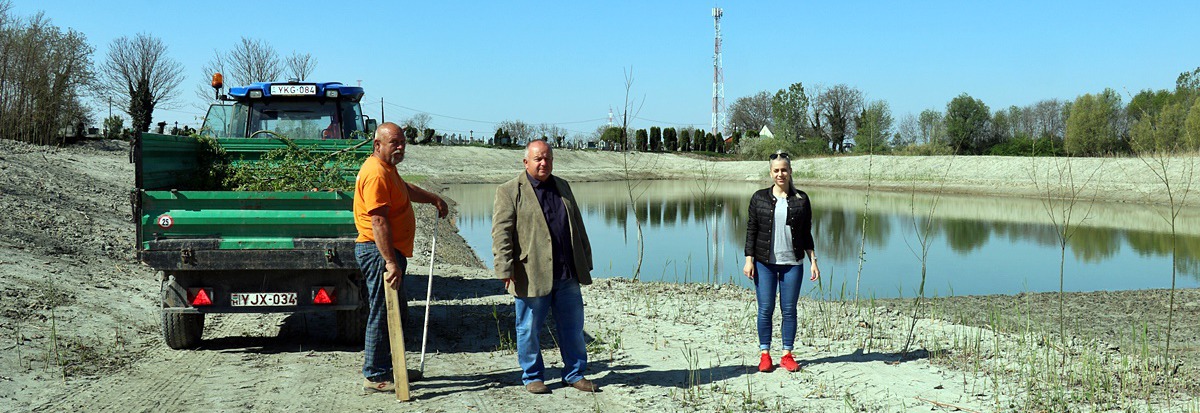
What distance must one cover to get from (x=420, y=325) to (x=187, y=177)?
2.53m

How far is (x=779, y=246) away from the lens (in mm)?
6359

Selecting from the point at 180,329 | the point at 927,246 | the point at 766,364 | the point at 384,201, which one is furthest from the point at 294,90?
the point at 927,246

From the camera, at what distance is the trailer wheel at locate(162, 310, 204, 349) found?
23.9 ft

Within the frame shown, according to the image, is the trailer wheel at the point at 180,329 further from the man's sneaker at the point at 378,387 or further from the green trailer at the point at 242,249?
the man's sneaker at the point at 378,387

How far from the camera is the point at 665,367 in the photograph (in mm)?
6891

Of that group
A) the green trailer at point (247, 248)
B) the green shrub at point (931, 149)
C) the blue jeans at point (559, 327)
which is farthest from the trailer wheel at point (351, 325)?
the green shrub at point (931, 149)

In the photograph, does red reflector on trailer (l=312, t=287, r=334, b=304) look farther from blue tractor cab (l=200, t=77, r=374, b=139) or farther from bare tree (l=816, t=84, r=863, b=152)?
bare tree (l=816, t=84, r=863, b=152)

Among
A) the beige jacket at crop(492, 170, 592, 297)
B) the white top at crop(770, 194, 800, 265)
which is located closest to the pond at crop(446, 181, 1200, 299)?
the white top at crop(770, 194, 800, 265)


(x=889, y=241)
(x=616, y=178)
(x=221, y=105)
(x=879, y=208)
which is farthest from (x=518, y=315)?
(x=616, y=178)

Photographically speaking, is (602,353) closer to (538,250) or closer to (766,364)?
(766,364)

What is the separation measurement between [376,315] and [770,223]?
2.68 m

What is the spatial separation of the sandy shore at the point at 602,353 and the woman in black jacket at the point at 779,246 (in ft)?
1.32

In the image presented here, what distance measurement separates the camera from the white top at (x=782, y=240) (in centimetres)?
633

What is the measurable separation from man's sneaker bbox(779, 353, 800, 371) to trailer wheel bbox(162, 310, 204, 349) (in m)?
4.57
